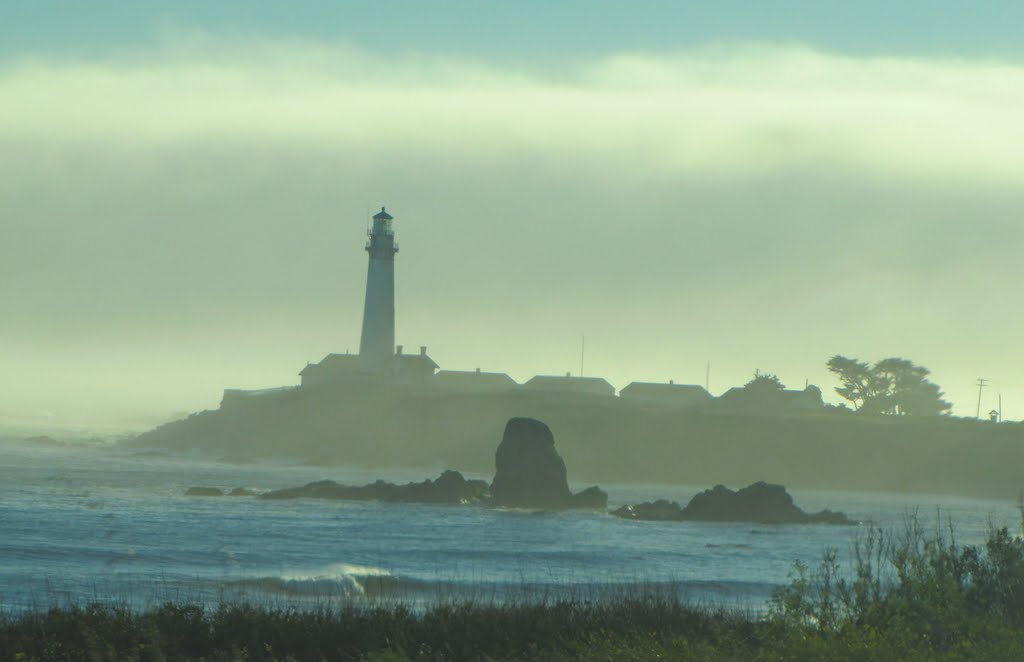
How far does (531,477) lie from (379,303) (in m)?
32.6

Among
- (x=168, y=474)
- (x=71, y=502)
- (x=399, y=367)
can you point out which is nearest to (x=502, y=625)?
(x=71, y=502)

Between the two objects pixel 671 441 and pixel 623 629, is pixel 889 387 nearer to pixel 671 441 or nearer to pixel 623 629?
pixel 671 441

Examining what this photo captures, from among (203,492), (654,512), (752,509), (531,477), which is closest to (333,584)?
(654,512)

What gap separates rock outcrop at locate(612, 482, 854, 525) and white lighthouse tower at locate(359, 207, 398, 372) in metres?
37.8

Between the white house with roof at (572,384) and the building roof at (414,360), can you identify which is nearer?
the building roof at (414,360)

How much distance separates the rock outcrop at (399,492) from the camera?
58.3 meters

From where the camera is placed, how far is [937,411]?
11575 cm

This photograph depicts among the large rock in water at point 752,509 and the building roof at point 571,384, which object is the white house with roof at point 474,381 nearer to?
the building roof at point 571,384

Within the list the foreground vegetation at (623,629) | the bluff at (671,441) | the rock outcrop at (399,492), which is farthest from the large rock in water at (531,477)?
the foreground vegetation at (623,629)

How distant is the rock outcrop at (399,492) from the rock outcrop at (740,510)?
8.54 m

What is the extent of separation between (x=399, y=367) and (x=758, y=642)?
87.2 metres

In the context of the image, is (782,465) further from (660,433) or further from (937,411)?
(937,411)

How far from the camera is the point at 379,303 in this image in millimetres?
90375

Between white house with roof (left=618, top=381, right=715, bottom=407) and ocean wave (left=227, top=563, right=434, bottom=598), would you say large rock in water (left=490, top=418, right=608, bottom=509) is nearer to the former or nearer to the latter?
ocean wave (left=227, top=563, right=434, bottom=598)
